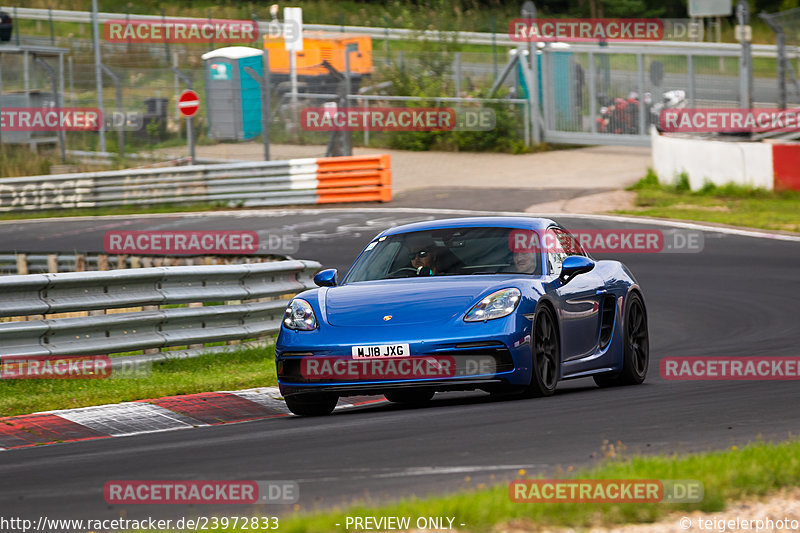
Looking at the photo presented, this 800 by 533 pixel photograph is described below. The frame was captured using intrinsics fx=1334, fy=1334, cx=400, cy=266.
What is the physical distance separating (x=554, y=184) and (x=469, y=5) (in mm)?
36470

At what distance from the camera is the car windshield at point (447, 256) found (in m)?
9.61

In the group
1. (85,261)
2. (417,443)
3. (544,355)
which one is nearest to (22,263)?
(85,261)

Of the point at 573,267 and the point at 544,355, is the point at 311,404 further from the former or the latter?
the point at 573,267

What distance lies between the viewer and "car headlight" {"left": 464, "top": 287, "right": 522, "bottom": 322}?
28.7 ft

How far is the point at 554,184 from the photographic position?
93.9ft

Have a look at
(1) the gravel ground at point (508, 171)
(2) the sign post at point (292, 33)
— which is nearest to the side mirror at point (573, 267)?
(1) the gravel ground at point (508, 171)

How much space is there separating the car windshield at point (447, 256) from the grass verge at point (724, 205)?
41.1ft

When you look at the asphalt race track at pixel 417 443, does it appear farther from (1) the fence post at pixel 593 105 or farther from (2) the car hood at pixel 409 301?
(1) the fence post at pixel 593 105

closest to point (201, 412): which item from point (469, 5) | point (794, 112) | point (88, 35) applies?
point (794, 112)

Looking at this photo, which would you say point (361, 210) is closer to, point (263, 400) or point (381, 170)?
point (381, 170)

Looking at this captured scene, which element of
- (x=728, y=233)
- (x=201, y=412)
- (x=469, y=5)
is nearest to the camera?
(x=201, y=412)

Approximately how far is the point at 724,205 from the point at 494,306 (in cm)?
1620

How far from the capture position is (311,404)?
931 centimetres

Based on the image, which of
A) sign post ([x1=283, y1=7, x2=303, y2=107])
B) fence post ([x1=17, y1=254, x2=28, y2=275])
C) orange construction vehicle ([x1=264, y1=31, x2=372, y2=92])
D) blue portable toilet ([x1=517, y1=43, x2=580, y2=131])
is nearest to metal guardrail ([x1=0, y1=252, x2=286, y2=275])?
fence post ([x1=17, y1=254, x2=28, y2=275])
